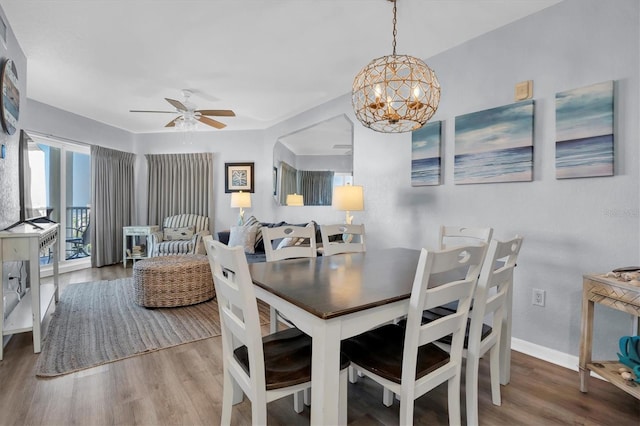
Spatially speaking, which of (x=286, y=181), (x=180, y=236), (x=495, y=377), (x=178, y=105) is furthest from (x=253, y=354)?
(x=180, y=236)

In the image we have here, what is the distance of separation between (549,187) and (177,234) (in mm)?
5188

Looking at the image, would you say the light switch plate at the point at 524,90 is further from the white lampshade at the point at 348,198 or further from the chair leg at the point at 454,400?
the chair leg at the point at 454,400

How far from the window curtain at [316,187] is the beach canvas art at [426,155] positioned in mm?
1235

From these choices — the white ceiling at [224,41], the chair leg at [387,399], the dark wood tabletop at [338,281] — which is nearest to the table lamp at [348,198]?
the dark wood tabletop at [338,281]

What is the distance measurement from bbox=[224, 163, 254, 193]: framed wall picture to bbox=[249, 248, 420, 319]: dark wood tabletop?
4.09m

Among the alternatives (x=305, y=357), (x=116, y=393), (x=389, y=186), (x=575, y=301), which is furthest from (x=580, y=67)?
(x=116, y=393)

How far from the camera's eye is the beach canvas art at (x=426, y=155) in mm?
2844

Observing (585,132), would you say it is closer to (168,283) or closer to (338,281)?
(338,281)

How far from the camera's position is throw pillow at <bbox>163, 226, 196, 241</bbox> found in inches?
211

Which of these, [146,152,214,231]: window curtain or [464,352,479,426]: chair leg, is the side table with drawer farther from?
[146,152,214,231]: window curtain

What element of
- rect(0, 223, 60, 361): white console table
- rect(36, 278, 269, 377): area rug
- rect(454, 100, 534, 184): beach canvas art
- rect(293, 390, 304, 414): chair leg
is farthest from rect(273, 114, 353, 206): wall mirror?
rect(0, 223, 60, 361): white console table

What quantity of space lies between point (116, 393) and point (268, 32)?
2708 millimetres

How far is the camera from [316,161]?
166 inches

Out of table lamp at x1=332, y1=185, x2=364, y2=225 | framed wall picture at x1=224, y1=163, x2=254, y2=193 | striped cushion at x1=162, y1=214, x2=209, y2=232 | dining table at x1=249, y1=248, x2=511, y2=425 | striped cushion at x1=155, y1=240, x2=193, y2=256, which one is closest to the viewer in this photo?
dining table at x1=249, y1=248, x2=511, y2=425
